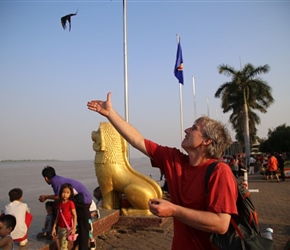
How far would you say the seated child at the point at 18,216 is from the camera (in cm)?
411

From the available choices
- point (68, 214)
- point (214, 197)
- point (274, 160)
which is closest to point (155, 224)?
point (68, 214)

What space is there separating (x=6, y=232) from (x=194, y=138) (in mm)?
2550

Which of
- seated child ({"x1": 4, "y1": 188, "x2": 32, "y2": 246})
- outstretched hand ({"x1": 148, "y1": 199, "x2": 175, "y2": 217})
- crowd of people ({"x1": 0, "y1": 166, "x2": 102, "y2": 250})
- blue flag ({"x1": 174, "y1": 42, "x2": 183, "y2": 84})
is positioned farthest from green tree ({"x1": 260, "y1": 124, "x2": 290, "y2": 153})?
outstretched hand ({"x1": 148, "y1": 199, "x2": 175, "y2": 217})

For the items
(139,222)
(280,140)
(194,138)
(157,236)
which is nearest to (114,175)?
(139,222)

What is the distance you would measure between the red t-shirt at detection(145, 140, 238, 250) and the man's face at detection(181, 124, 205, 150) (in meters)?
0.13

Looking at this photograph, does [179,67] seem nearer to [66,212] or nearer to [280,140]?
[66,212]

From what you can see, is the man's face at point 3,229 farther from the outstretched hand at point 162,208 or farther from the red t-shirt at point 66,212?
the outstretched hand at point 162,208

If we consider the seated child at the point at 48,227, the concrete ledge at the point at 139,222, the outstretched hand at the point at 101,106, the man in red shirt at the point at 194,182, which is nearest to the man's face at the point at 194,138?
the man in red shirt at the point at 194,182

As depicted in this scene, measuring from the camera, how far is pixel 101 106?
2.36 metres

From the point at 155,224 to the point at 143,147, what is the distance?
4391 millimetres

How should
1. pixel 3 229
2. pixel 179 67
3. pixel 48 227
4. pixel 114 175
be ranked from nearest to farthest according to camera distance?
pixel 3 229, pixel 48 227, pixel 114 175, pixel 179 67

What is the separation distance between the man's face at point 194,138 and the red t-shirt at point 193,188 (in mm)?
128

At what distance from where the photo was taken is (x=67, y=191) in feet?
14.2

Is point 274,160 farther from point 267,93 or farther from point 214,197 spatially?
point 214,197
